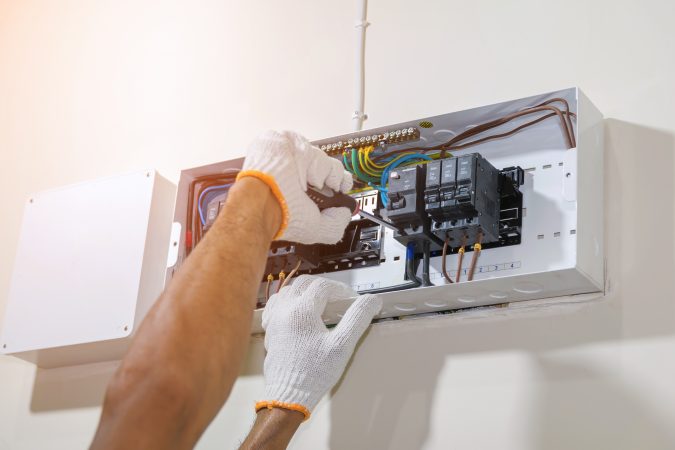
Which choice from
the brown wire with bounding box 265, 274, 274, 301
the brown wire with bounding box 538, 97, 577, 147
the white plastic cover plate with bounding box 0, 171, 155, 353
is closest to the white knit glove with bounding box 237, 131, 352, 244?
the brown wire with bounding box 265, 274, 274, 301

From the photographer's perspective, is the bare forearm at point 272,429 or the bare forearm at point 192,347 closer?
the bare forearm at point 192,347

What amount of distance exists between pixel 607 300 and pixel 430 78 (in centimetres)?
62

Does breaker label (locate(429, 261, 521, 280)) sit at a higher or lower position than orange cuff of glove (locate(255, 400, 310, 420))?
higher

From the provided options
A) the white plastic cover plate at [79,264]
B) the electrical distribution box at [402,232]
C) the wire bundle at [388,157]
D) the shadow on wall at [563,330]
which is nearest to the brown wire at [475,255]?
the electrical distribution box at [402,232]

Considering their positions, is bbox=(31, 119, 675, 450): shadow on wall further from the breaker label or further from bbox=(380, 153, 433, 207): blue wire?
bbox=(380, 153, 433, 207): blue wire

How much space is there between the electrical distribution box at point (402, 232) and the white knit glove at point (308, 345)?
0.05 meters

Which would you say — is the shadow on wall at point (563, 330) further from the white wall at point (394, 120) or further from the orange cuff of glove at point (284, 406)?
the orange cuff of glove at point (284, 406)

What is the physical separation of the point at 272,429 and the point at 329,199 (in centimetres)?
39

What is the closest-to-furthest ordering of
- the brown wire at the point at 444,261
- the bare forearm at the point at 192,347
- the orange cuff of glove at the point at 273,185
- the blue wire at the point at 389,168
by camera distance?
the bare forearm at the point at 192,347 < the orange cuff of glove at the point at 273,185 < the brown wire at the point at 444,261 < the blue wire at the point at 389,168

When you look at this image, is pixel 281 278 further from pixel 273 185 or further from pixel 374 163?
pixel 273 185

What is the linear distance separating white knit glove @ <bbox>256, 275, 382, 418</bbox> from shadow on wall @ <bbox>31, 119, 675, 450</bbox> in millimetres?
106

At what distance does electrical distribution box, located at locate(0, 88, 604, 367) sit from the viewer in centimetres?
145

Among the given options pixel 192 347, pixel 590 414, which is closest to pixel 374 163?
pixel 590 414

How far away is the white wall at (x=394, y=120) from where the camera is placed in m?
1.42
